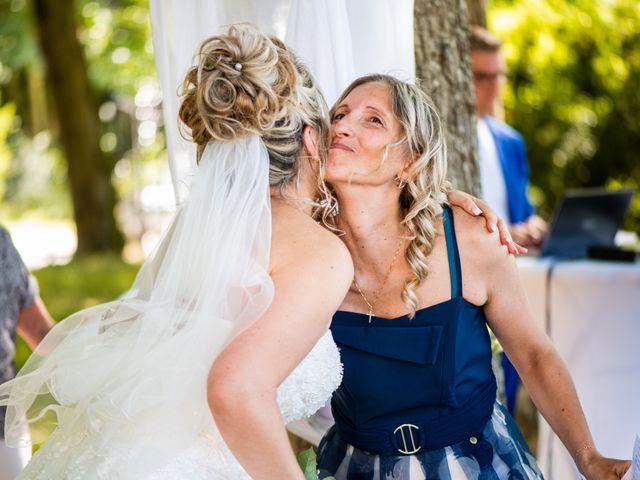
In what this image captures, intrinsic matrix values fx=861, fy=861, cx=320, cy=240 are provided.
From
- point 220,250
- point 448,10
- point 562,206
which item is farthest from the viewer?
point 562,206

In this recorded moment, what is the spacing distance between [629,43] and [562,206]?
26.0ft

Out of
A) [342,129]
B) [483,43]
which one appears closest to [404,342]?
[342,129]

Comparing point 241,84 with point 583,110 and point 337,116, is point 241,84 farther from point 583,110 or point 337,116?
point 583,110

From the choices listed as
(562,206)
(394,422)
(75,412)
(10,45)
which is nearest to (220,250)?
(75,412)

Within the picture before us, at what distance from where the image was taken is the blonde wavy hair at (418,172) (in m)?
2.47

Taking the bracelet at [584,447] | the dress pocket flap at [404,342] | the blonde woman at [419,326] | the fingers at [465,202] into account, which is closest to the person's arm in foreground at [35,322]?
the blonde woman at [419,326]

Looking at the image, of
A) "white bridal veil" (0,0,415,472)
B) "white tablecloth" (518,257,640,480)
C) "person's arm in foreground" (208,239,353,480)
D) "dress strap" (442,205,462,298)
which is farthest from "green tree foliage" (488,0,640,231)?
"person's arm in foreground" (208,239,353,480)

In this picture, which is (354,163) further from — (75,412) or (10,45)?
(10,45)

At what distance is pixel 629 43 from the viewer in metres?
11.7

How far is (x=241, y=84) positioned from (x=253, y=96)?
0.04 m

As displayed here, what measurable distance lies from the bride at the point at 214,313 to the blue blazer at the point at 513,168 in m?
3.32

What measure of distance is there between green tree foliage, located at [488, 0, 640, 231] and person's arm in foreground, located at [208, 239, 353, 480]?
32.0 ft

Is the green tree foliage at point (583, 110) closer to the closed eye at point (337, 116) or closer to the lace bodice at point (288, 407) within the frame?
the closed eye at point (337, 116)

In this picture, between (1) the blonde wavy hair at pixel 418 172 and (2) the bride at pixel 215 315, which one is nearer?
(2) the bride at pixel 215 315
